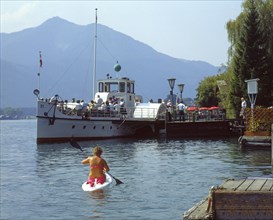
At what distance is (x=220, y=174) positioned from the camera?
70.0 ft

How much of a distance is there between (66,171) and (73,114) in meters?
19.8

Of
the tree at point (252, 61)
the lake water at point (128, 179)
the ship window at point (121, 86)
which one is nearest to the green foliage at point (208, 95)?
the tree at point (252, 61)

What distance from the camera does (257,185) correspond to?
8609 mm

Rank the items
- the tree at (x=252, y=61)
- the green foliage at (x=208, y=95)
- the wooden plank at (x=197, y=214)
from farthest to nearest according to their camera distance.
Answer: the green foliage at (x=208, y=95)
the tree at (x=252, y=61)
the wooden plank at (x=197, y=214)

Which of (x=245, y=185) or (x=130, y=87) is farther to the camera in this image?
(x=130, y=87)

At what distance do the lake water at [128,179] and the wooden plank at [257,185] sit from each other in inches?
165

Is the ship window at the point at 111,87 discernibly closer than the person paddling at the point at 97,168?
No

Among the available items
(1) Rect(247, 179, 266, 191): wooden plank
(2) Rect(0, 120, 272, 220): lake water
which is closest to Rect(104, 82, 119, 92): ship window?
(2) Rect(0, 120, 272, 220): lake water

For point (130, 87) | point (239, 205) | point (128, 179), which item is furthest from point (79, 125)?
point (239, 205)

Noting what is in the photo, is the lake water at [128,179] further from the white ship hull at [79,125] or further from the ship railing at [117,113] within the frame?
the ship railing at [117,113]

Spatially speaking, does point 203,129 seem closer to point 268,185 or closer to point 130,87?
point 130,87

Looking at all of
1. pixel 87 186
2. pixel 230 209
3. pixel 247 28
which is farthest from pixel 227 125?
A: pixel 230 209

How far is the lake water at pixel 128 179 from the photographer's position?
14.3 m

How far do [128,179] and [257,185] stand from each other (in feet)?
39.1
